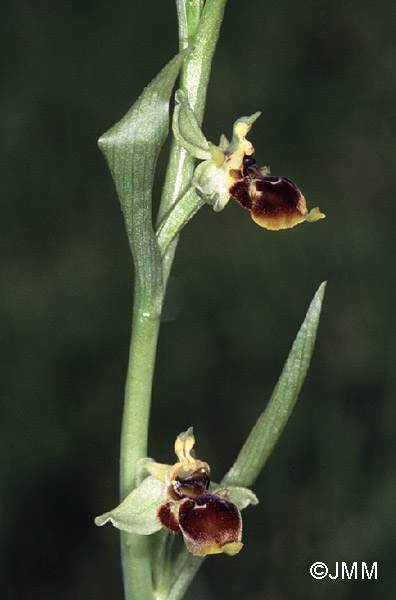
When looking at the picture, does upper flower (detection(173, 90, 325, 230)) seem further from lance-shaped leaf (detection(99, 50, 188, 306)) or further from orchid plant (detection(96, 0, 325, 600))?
lance-shaped leaf (detection(99, 50, 188, 306))

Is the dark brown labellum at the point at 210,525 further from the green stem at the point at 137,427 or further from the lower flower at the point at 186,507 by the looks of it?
the green stem at the point at 137,427

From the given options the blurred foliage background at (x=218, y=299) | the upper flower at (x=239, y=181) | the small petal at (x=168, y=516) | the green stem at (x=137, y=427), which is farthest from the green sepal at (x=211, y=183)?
the blurred foliage background at (x=218, y=299)

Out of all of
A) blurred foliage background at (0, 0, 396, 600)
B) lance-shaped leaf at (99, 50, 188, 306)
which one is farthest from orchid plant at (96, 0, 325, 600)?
blurred foliage background at (0, 0, 396, 600)

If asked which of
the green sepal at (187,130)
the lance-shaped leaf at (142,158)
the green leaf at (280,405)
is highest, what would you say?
the green sepal at (187,130)

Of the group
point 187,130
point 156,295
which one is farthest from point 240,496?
point 187,130

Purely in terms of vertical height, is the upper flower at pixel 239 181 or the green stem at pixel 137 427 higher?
the upper flower at pixel 239 181

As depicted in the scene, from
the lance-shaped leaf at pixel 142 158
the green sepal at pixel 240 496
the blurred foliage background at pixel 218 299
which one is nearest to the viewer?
the lance-shaped leaf at pixel 142 158

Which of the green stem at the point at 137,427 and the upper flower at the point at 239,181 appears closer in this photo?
the upper flower at the point at 239,181
